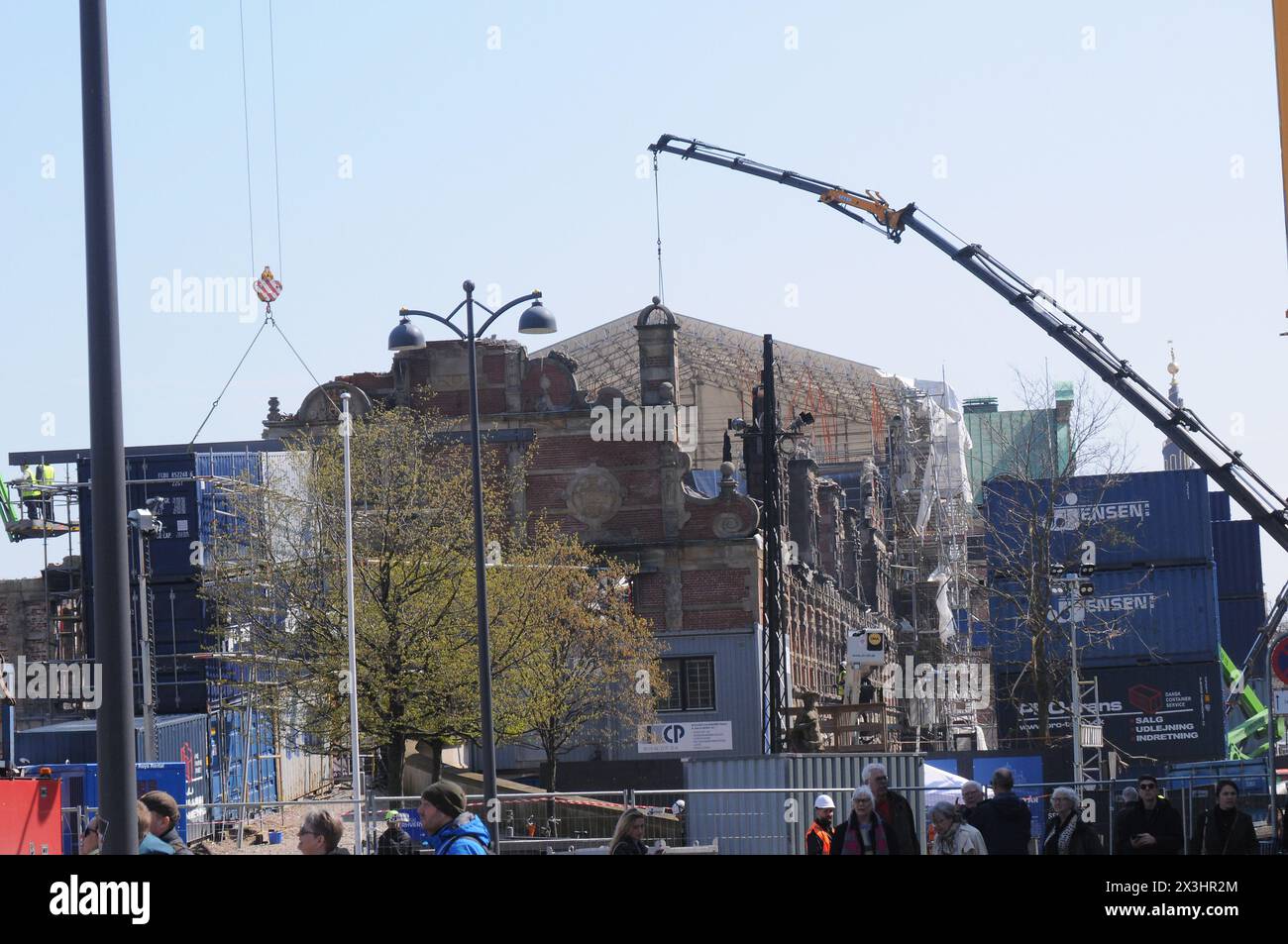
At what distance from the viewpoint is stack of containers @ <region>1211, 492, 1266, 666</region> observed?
7469 centimetres

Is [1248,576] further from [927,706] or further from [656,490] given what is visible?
[656,490]

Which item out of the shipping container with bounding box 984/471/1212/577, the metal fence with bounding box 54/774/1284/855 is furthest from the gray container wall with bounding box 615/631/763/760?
the metal fence with bounding box 54/774/1284/855

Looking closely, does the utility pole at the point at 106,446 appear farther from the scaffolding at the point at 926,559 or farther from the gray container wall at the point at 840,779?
the scaffolding at the point at 926,559

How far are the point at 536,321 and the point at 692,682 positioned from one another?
24.6 m

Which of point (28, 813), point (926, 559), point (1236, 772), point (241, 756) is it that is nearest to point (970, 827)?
point (28, 813)

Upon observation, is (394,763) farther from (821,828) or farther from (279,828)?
(821,828)

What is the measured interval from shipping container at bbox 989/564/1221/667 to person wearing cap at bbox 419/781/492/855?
39816 mm

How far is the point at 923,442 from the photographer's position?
78.6 metres

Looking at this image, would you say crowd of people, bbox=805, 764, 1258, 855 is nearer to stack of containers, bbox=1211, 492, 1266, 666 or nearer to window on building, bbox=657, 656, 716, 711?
window on building, bbox=657, 656, 716, 711

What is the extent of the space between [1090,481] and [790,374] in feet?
134

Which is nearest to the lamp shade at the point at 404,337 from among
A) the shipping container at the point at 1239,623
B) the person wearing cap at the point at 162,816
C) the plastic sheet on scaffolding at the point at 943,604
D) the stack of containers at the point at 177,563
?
the stack of containers at the point at 177,563

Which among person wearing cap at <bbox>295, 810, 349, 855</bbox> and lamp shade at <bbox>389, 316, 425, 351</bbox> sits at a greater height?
lamp shade at <bbox>389, 316, 425, 351</bbox>

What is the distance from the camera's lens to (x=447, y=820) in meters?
7.21

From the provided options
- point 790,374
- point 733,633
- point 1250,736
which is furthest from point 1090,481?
point 790,374
